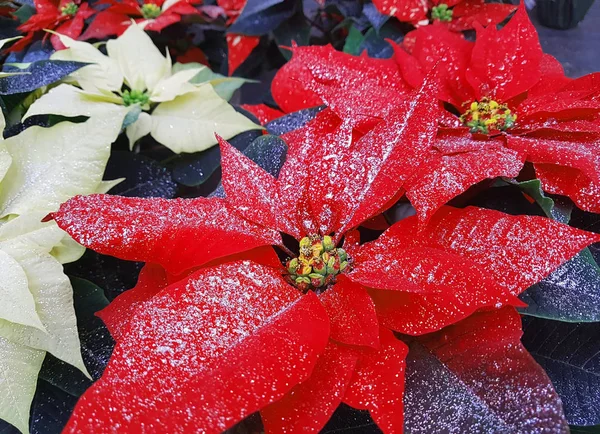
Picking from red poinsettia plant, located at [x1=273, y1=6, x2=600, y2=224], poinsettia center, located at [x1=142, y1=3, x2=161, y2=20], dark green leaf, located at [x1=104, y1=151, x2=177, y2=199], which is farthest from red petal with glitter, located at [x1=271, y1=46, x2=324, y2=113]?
poinsettia center, located at [x1=142, y1=3, x2=161, y2=20]

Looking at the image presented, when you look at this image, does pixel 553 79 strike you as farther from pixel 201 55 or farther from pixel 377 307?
pixel 201 55

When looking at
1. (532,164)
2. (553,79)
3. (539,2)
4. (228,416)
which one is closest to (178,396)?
(228,416)

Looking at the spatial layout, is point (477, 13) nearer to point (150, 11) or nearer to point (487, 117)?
point (487, 117)

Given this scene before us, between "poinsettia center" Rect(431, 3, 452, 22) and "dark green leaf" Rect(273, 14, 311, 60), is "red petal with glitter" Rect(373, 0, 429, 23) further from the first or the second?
"dark green leaf" Rect(273, 14, 311, 60)

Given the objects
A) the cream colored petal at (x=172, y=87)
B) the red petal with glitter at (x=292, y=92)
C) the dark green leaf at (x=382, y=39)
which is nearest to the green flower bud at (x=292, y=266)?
the red petal with glitter at (x=292, y=92)

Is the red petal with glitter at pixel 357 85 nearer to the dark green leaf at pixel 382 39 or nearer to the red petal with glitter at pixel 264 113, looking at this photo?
the red petal with glitter at pixel 264 113

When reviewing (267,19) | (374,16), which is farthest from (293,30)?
(374,16)
